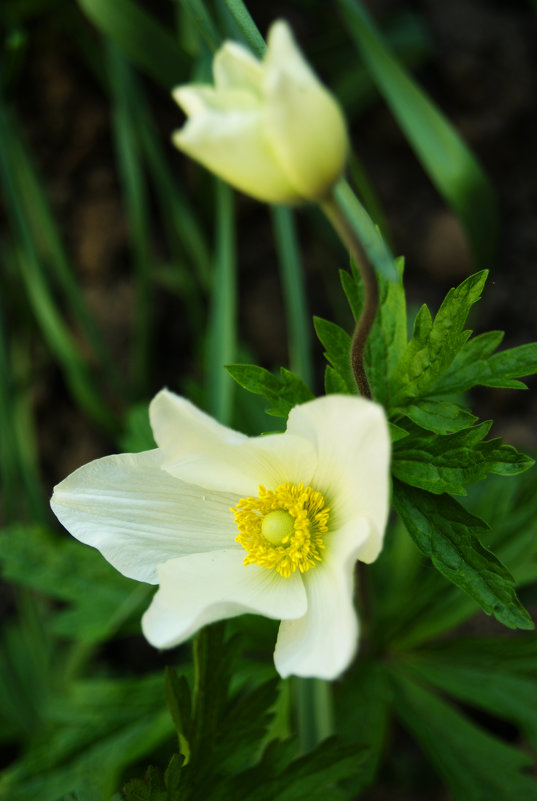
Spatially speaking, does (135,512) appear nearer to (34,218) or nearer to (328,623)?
(328,623)

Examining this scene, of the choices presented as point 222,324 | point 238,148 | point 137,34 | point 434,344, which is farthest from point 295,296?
point 238,148

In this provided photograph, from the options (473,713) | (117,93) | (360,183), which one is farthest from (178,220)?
(473,713)

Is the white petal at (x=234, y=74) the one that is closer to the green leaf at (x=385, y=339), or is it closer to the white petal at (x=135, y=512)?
the green leaf at (x=385, y=339)

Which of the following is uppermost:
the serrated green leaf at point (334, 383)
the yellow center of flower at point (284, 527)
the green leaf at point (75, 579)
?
the serrated green leaf at point (334, 383)

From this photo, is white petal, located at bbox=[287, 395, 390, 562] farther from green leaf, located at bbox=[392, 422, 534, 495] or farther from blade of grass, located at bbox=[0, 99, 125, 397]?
blade of grass, located at bbox=[0, 99, 125, 397]

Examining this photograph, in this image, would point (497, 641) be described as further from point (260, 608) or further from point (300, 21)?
point (300, 21)

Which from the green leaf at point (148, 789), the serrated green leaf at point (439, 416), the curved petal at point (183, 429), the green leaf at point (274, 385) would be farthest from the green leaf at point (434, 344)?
the green leaf at point (148, 789)
